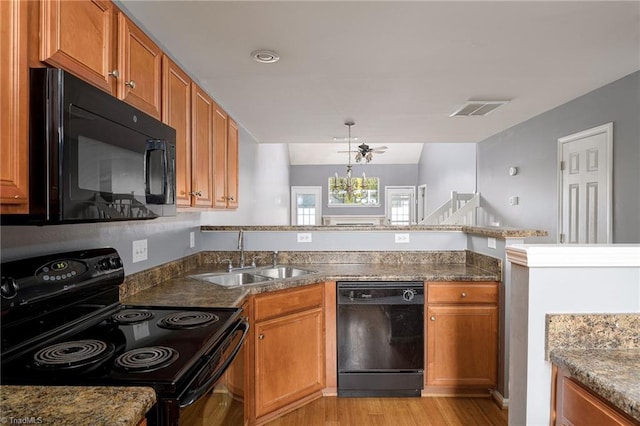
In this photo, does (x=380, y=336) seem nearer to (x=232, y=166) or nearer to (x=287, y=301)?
(x=287, y=301)

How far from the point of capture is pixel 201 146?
7.17 ft

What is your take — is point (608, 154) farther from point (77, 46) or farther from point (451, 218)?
point (77, 46)

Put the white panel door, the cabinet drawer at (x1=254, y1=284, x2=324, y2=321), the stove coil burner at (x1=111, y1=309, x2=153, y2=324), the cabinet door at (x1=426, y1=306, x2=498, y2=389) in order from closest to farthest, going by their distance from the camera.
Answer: the stove coil burner at (x1=111, y1=309, x2=153, y2=324) < the cabinet drawer at (x1=254, y1=284, x2=324, y2=321) < the cabinet door at (x1=426, y1=306, x2=498, y2=389) < the white panel door

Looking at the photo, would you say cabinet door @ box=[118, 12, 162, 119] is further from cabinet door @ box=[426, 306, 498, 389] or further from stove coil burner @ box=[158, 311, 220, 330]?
cabinet door @ box=[426, 306, 498, 389]

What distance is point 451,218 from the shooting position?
20.9ft

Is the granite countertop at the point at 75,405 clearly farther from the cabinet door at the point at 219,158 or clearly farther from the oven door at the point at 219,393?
the cabinet door at the point at 219,158

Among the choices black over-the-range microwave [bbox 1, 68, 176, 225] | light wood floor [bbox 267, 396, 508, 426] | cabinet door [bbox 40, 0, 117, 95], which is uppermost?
cabinet door [bbox 40, 0, 117, 95]

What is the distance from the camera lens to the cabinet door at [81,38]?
1005mm

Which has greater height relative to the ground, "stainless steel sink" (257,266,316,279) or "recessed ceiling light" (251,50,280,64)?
"recessed ceiling light" (251,50,280,64)

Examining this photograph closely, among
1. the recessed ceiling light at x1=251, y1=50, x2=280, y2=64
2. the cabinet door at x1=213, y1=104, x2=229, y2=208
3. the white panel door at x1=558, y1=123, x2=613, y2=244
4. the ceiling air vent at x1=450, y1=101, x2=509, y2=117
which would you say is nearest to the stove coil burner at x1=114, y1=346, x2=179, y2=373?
the cabinet door at x1=213, y1=104, x2=229, y2=208

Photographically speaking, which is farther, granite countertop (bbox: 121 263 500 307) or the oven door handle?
granite countertop (bbox: 121 263 500 307)

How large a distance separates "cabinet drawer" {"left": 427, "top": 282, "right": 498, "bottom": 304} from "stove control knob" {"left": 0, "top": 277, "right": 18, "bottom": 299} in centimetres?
224

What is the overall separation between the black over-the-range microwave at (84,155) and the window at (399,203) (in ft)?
31.6

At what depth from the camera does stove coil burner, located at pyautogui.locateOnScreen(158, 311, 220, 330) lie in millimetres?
1449
